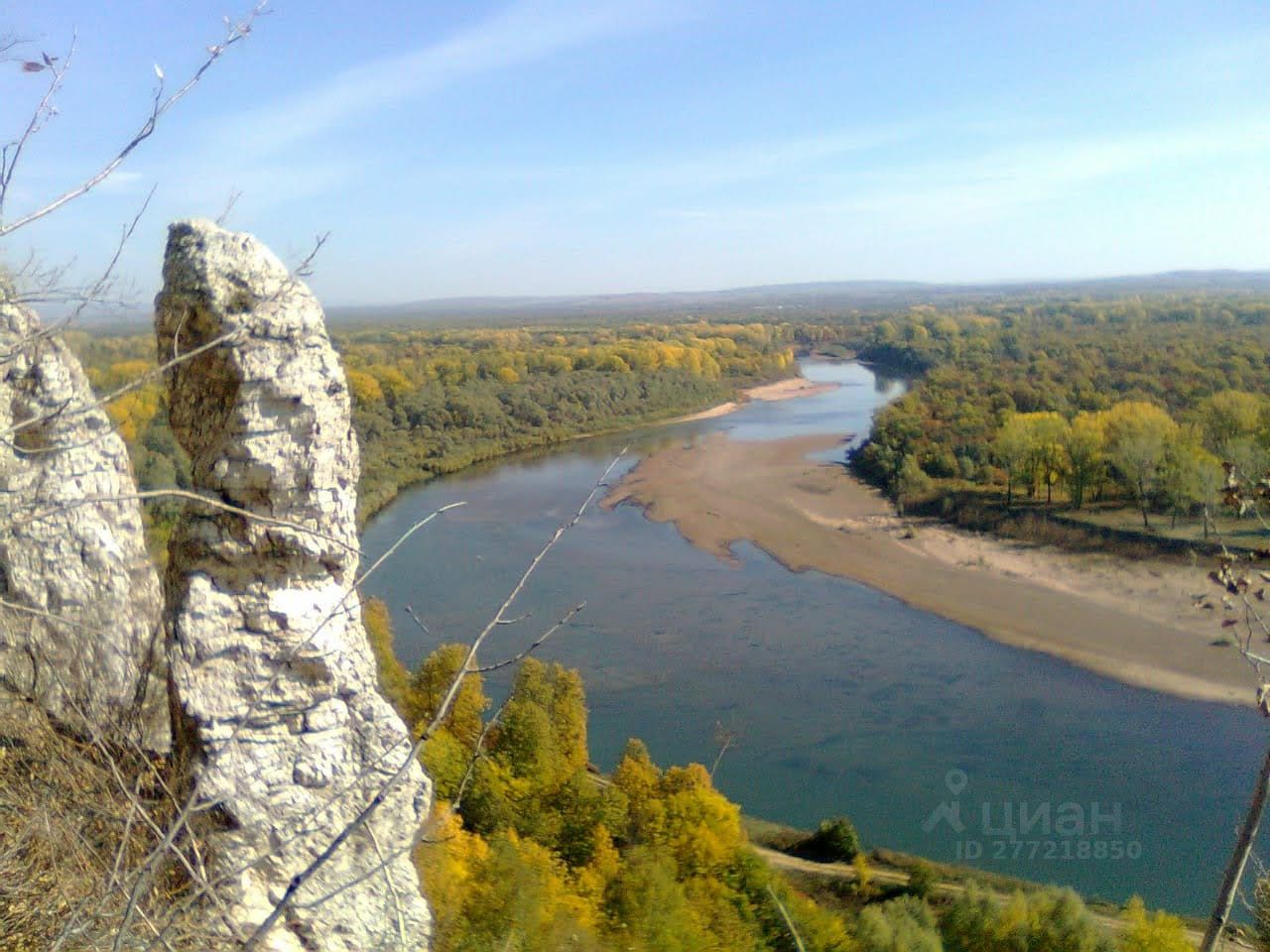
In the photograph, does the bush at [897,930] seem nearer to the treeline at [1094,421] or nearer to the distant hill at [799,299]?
the treeline at [1094,421]

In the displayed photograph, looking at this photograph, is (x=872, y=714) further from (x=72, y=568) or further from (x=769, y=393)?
(x=769, y=393)

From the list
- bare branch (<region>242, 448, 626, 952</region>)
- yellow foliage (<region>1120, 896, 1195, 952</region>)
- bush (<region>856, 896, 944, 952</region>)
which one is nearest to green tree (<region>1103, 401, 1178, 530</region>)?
yellow foliage (<region>1120, 896, 1195, 952</region>)

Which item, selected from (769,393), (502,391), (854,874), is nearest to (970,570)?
(854,874)

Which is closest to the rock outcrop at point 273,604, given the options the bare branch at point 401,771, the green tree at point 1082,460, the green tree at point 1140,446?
the bare branch at point 401,771

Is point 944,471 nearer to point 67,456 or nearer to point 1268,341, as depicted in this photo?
point 1268,341

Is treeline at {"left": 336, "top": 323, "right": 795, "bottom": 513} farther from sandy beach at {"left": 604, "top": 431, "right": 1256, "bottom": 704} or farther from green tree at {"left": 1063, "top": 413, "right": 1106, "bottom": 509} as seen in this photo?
green tree at {"left": 1063, "top": 413, "right": 1106, "bottom": 509}

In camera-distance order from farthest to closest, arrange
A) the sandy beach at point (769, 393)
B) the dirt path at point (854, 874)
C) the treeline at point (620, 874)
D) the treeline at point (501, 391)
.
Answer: the sandy beach at point (769, 393) < the treeline at point (501, 391) < the dirt path at point (854, 874) < the treeline at point (620, 874)
